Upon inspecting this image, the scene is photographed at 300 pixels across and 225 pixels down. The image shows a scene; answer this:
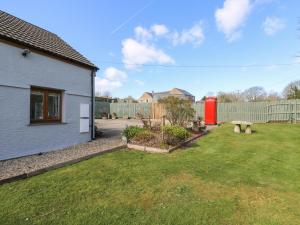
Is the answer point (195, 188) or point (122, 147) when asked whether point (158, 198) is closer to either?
point (195, 188)

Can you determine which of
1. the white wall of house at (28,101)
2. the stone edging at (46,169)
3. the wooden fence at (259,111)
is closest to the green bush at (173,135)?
the stone edging at (46,169)

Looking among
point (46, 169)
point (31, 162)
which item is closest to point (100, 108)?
point (31, 162)

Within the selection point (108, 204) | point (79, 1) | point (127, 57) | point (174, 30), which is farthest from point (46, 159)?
point (127, 57)

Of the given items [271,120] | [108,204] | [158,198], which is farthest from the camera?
[271,120]

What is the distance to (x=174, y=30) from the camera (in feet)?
76.8

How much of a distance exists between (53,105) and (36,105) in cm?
86

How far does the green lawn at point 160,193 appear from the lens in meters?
3.75

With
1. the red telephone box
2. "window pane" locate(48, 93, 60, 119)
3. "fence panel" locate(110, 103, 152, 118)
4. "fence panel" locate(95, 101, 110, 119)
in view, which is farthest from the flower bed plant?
"fence panel" locate(95, 101, 110, 119)

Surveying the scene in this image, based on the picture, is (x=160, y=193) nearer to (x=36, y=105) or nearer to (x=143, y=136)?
(x=143, y=136)

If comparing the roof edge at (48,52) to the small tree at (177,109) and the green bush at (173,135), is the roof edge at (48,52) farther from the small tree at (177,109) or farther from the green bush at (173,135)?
the green bush at (173,135)

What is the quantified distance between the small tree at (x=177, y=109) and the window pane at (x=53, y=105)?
230 inches

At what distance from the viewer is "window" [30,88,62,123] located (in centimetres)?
825

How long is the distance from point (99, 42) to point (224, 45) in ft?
41.9

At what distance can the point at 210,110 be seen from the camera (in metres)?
19.9
